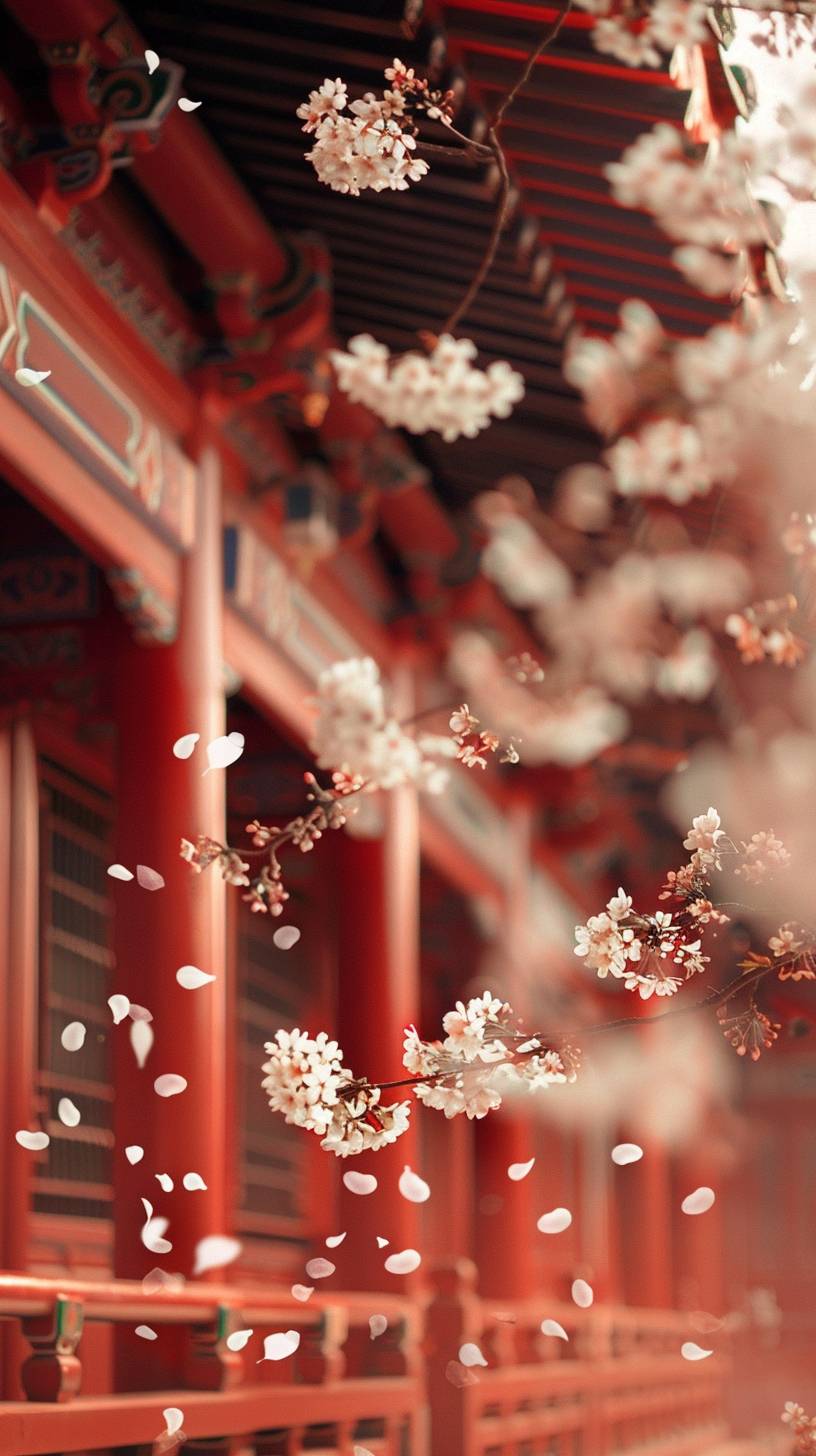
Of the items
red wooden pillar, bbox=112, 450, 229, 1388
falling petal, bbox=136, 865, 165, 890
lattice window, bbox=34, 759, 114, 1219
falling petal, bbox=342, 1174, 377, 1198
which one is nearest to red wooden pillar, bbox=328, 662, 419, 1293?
falling petal, bbox=342, 1174, 377, 1198

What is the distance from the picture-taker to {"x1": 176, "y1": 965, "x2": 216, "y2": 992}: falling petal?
4.95 metres

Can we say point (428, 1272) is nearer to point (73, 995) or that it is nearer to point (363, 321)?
point (73, 995)

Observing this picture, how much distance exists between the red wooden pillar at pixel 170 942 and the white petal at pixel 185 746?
6cm

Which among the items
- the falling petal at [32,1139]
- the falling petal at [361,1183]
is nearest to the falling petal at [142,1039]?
the falling petal at [32,1139]

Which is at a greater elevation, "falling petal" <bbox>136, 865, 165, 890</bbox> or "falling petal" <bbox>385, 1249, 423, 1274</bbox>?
"falling petal" <bbox>136, 865, 165, 890</bbox>

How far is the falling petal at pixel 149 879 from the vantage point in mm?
5066

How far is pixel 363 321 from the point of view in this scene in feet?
20.6

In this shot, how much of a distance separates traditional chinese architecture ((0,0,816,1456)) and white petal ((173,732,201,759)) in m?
0.06

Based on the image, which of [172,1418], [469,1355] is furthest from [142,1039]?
[469,1355]

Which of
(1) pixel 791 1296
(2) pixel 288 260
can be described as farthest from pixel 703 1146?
(2) pixel 288 260

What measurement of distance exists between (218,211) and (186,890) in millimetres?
1901

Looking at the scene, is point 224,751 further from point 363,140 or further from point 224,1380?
point 224,1380

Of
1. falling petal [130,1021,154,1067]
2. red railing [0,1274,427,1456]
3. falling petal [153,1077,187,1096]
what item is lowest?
red railing [0,1274,427,1456]

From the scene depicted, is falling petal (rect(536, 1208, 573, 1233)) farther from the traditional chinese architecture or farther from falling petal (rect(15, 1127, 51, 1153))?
falling petal (rect(15, 1127, 51, 1153))
